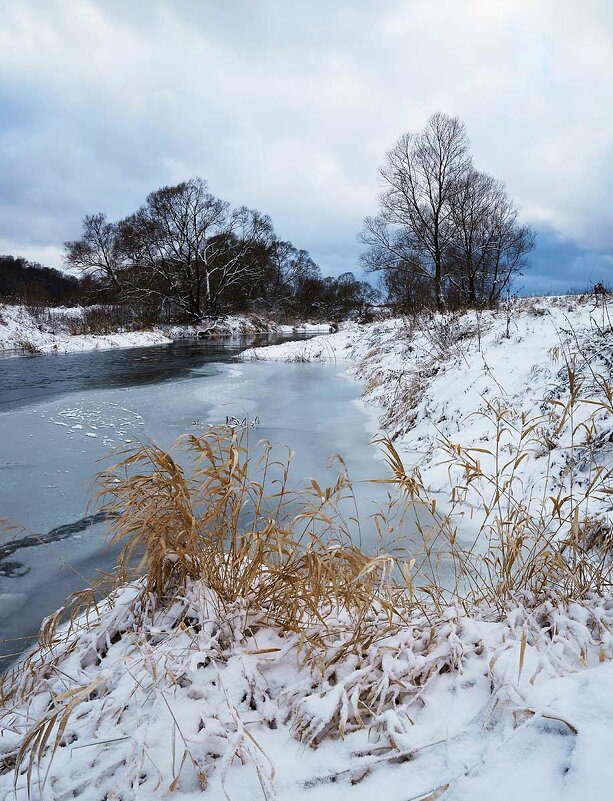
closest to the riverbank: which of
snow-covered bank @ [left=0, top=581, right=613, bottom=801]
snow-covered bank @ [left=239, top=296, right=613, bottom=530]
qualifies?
snow-covered bank @ [left=239, top=296, right=613, bottom=530]

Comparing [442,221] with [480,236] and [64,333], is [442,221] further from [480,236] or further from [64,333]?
[64,333]

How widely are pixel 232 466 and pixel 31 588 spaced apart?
1.42 m

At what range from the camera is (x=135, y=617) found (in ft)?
5.22

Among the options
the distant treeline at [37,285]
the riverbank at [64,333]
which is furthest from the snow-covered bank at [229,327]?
the distant treeline at [37,285]

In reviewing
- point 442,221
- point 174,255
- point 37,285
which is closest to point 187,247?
point 174,255

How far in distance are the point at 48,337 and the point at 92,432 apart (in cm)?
1856

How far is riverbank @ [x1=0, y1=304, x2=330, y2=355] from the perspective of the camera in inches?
734

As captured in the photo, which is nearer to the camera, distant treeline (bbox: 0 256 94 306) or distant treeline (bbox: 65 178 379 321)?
distant treeline (bbox: 0 256 94 306)

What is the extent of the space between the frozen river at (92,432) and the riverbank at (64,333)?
751cm

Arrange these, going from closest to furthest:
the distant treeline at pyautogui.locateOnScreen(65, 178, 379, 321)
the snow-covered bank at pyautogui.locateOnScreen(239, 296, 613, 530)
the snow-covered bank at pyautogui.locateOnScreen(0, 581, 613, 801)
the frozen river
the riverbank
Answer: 1. the snow-covered bank at pyautogui.locateOnScreen(0, 581, 613, 801)
2. the frozen river
3. the snow-covered bank at pyautogui.locateOnScreen(239, 296, 613, 530)
4. the riverbank
5. the distant treeline at pyautogui.locateOnScreen(65, 178, 379, 321)

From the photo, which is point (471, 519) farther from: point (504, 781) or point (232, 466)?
point (504, 781)

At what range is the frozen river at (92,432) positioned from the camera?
2443 mm

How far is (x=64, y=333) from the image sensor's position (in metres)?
23.8

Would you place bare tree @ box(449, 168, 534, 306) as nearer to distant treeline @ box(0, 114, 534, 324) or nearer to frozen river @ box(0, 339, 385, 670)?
distant treeline @ box(0, 114, 534, 324)
